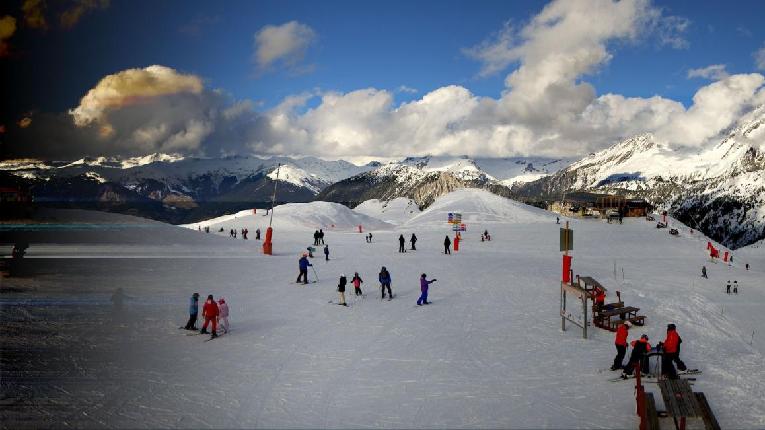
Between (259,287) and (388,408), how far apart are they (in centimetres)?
1410

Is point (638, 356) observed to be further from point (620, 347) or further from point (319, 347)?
point (319, 347)

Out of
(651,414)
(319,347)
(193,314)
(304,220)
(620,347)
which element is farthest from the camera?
(304,220)

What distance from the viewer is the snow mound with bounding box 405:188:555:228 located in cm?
8362

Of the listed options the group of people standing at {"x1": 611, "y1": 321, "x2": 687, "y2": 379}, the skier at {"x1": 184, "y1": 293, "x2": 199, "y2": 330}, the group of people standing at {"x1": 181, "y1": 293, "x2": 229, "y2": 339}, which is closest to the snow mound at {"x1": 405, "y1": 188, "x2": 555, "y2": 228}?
the group of people standing at {"x1": 181, "y1": 293, "x2": 229, "y2": 339}

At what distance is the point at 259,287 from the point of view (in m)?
24.2

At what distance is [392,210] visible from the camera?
142875 millimetres

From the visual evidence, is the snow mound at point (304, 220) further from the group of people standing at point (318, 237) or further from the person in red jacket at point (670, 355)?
the person in red jacket at point (670, 355)

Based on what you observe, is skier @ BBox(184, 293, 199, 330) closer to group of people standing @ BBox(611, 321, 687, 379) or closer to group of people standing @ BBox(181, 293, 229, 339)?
group of people standing @ BBox(181, 293, 229, 339)

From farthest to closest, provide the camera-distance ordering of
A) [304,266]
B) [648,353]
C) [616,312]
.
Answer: [304,266] → [616,312] → [648,353]

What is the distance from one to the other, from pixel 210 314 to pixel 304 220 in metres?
Answer: 63.0

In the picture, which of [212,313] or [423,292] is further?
[423,292]

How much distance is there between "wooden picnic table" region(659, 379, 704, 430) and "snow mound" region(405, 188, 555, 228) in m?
65.9

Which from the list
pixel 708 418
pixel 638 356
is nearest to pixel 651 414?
pixel 708 418

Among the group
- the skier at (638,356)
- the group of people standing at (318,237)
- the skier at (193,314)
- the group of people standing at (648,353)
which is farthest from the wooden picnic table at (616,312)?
the group of people standing at (318,237)
